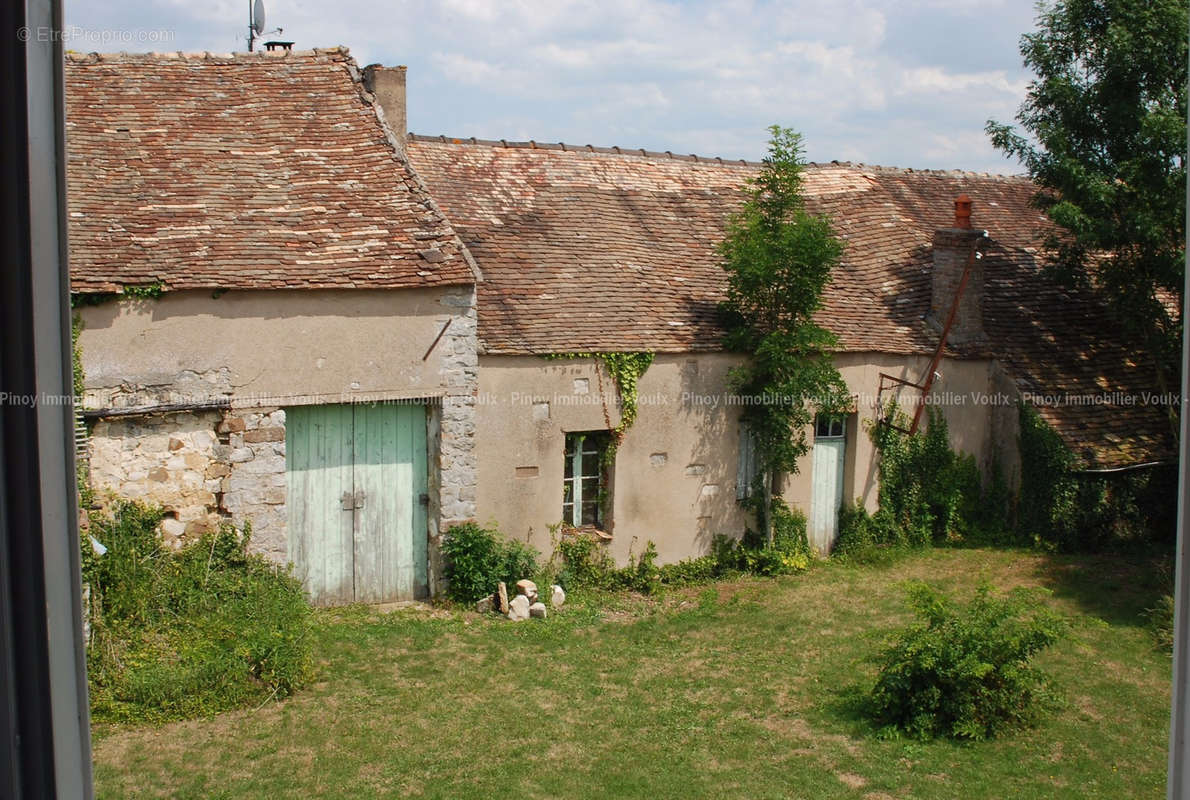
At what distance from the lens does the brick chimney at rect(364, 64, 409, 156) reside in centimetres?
1339

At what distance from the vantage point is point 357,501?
11.0 meters

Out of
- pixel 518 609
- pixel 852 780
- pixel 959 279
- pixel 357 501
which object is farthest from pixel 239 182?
pixel 959 279

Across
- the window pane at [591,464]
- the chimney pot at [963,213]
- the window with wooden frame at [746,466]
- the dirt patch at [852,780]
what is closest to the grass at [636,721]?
the dirt patch at [852,780]

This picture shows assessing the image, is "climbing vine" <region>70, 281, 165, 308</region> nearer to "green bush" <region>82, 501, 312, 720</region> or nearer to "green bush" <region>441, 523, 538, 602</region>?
"green bush" <region>82, 501, 312, 720</region>

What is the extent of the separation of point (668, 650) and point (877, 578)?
12.8ft

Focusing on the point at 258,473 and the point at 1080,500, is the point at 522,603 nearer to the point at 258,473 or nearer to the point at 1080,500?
the point at 258,473

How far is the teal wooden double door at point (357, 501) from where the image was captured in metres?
10.7

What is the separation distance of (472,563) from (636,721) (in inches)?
128

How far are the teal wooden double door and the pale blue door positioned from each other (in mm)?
5408

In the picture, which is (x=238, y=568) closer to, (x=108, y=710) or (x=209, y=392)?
(x=209, y=392)

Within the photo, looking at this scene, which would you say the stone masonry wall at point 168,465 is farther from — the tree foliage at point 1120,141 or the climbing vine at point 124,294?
the tree foliage at point 1120,141

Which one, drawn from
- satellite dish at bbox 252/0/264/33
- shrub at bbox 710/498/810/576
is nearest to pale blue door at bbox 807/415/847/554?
shrub at bbox 710/498/810/576

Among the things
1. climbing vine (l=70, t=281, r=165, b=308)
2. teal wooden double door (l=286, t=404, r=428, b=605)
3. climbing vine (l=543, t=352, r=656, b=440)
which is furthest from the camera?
climbing vine (l=543, t=352, r=656, b=440)

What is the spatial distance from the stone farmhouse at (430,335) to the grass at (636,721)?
1.48 m
